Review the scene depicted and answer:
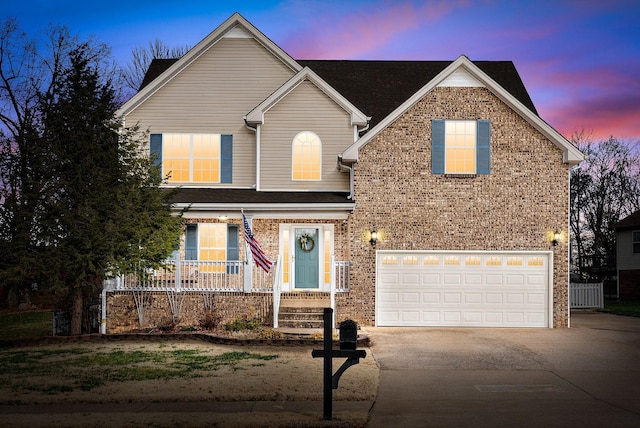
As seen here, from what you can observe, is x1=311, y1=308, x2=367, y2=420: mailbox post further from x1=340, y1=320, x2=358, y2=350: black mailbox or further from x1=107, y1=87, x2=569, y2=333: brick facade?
x1=107, y1=87, x2=569, y2=333: brick facade

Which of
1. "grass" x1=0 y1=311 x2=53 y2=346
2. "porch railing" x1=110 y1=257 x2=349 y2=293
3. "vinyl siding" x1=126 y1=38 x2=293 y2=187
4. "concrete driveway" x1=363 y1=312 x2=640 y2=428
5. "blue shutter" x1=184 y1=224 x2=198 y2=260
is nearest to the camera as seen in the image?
"concrete driveway" x1=363 y1=312 x2=640 y2=428

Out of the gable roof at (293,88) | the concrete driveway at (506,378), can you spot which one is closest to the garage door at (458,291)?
the concrete driveway at (506,378)

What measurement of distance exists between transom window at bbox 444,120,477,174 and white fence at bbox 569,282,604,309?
11310mm

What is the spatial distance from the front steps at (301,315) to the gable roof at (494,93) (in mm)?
4527

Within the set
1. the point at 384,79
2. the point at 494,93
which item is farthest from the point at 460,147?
the point at 384,79

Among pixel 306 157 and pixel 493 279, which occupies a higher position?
pixel 306 157

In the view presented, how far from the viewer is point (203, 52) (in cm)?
2306

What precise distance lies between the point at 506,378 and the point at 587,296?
62.1 feet

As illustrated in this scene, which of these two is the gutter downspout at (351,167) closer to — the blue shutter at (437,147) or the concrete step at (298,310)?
the blue shutter at (437,147)

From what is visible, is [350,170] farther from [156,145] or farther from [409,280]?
[156,145]

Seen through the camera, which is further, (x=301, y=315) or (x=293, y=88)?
(x=293, y=88)

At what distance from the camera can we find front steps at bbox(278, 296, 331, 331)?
18.7m

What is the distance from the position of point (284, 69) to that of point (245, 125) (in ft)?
8.26

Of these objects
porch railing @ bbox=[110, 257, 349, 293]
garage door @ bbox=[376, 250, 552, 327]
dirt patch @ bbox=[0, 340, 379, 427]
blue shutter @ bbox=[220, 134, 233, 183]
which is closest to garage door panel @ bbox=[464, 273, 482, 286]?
garage door @ bbox=[376, 250, 552, 327]
